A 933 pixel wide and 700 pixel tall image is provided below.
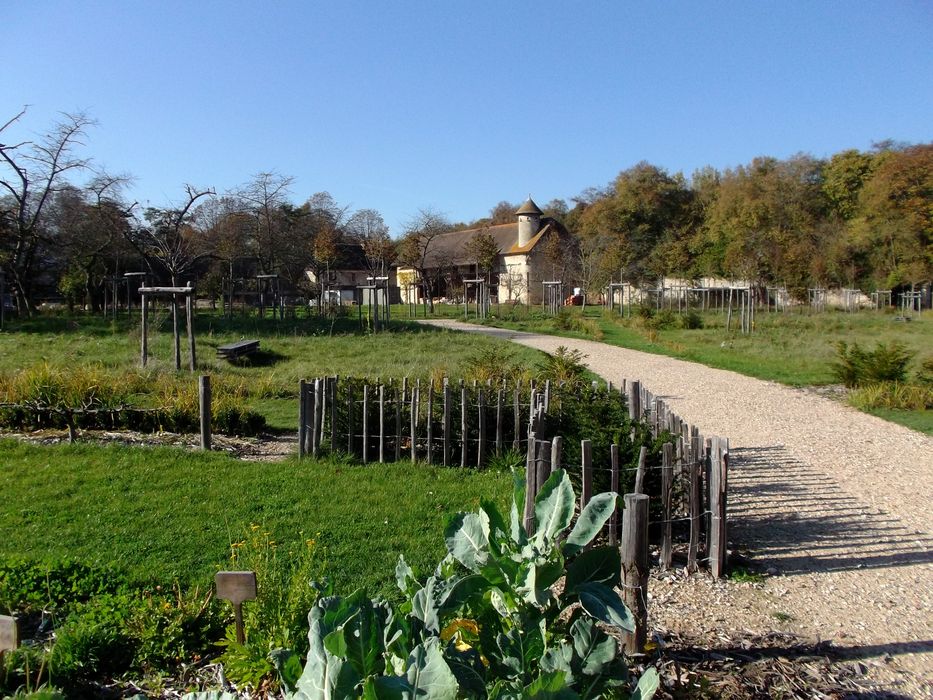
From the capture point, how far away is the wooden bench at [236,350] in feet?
52.9

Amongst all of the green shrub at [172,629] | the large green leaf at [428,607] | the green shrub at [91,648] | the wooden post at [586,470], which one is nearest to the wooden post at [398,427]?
the wooden post at [586,470]

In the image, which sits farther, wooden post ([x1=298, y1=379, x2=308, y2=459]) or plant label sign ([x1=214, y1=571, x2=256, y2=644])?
wooden post ([x1=298, y1=379, x2=308, y2=459])

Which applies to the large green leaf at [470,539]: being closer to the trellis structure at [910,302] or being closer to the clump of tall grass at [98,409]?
the clump of tall grass at [98,409]

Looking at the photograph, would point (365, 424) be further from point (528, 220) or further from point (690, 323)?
point (528, 220)

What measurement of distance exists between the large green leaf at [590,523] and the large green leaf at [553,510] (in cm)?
5

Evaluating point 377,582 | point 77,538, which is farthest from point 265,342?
point 377,582

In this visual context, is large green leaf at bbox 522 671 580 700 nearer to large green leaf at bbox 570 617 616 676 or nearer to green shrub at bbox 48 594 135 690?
large green leaf at bbox 570 617 616 676

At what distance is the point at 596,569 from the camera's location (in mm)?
2436

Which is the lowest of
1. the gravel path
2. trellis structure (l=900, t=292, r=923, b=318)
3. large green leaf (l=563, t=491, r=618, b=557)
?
the gravel path

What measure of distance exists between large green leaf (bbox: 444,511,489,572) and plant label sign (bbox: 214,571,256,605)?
1.19m

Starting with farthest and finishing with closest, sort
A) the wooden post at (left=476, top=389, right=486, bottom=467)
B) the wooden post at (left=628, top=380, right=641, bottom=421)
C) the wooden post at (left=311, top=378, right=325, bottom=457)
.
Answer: the wooden post at (left=311, top=378, right=325, bottom=457) < the wooden post at (left=628, top=380, right=641, bottom=421) < the wooden post at (left=476, top=389, right=486, bottom=467)

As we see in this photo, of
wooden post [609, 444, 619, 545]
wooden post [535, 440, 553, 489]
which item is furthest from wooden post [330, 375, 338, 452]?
wooden post [609, 444, 619, 545]

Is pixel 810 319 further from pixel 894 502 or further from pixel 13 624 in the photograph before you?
pixel 13 624

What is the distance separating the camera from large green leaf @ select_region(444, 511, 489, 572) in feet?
8.18
